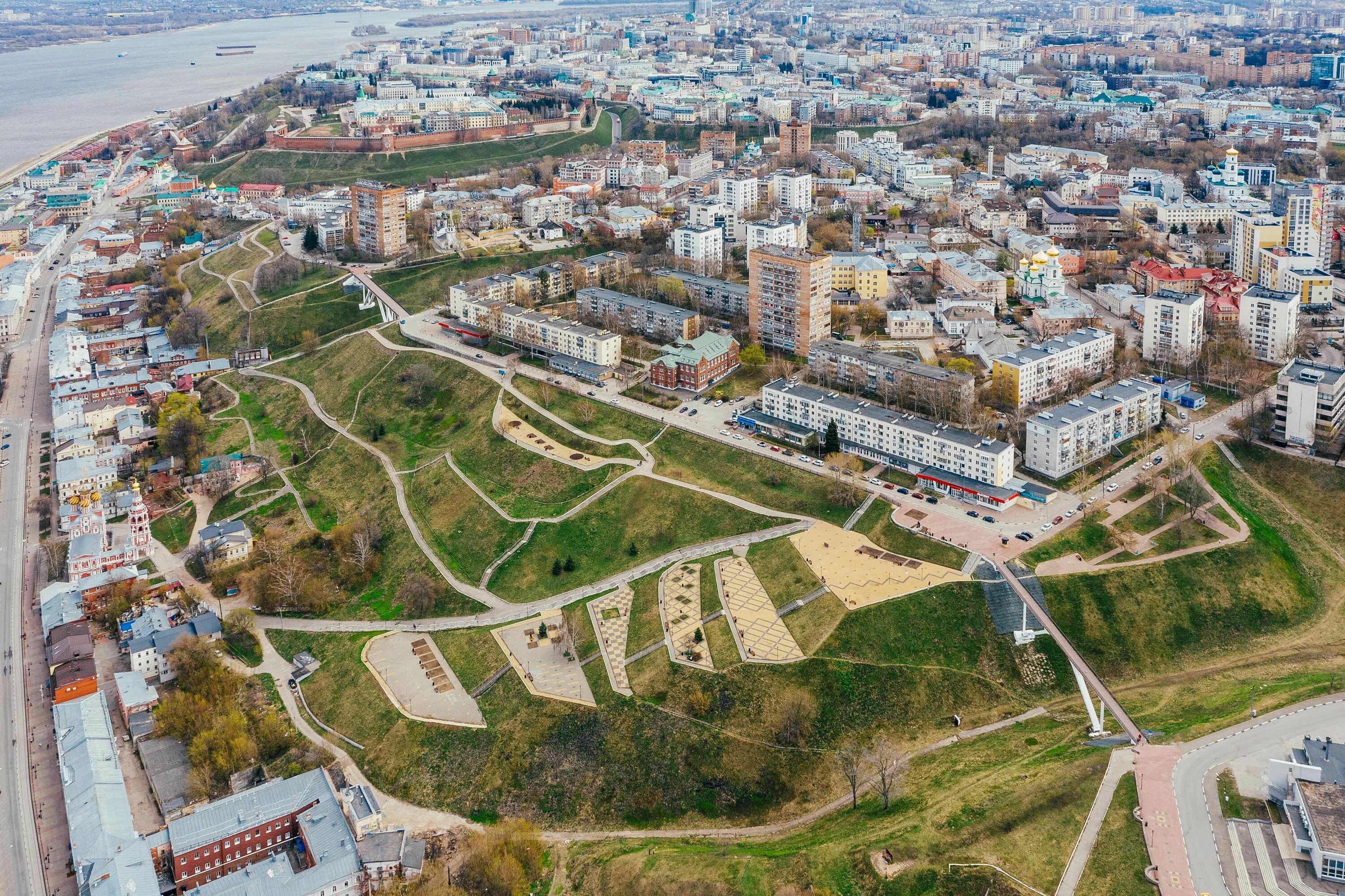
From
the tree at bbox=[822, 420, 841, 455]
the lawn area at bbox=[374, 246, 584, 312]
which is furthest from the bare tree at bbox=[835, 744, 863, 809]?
the lawn area at bbox=[374, 246, 584, 312]

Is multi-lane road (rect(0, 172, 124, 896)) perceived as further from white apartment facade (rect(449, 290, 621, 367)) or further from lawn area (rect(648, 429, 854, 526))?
lawn area (rect(648, 429, 854, 526))

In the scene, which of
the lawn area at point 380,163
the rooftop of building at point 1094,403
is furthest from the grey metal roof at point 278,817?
the lawn area at point 380,163

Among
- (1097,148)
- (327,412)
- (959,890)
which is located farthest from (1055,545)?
(1097,148)

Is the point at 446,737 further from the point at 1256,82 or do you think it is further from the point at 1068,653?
the point at 1256,82

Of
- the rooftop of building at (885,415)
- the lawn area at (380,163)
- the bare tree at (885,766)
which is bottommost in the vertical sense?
the bare tree at (885,766)

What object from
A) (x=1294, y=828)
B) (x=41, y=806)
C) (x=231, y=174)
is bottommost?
(x=41, y=806)

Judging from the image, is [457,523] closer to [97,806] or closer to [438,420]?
[438,420]

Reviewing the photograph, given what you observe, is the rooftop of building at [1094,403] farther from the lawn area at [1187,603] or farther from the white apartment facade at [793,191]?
the white apartment facade at [793,191]

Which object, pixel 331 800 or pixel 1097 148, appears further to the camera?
pixel 1097 148
